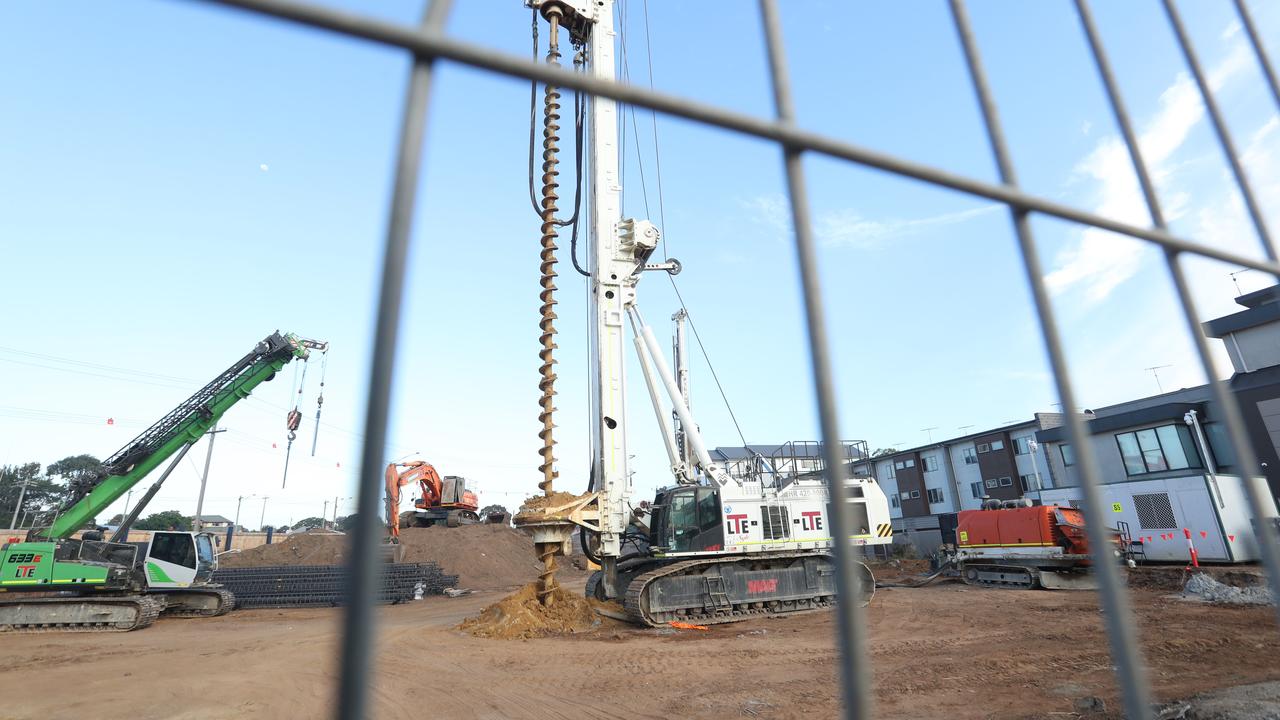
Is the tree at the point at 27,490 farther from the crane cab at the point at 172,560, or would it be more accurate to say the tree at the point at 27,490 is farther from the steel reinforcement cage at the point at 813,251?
the steel reinforcement cage at the point at 813,251

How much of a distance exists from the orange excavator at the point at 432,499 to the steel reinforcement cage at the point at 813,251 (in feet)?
97.9

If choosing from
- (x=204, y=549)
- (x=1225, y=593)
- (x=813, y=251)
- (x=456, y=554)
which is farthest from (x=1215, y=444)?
(x=204, y=549)

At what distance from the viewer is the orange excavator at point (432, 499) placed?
29.5m

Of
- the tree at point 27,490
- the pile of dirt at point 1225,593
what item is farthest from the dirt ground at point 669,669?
the tree at point 27,490

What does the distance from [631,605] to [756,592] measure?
2.87 metres

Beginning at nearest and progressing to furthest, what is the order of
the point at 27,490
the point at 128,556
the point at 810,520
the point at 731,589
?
the point at 731,589, the point at 810,520, the point at 128,556, the point at 27,490

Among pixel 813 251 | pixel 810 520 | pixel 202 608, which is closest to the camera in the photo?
pixel 813 251

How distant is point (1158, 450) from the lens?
24922 millimetres

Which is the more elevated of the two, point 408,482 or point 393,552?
point 408,482

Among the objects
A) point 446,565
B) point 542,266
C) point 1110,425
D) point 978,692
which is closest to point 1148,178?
point 978,692

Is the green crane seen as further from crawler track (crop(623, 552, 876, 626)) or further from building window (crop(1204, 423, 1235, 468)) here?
building window (crop(1204, 423, 1235, 468))

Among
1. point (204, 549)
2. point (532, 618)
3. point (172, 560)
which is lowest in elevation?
point (532, 618)

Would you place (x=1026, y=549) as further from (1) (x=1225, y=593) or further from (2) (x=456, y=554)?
(2) (x=456, y=554)

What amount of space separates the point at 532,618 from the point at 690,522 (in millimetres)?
3618
